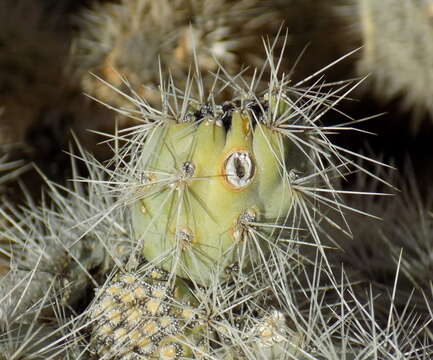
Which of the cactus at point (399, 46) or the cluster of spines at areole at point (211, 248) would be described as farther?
the cactus at point (399, 46)

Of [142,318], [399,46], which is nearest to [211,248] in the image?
[142,318]

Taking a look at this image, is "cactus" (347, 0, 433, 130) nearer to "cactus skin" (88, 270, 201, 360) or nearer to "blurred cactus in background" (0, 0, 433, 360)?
"blurred cactus in background" (0, 0, 433, 360)

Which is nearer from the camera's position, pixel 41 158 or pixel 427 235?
pixel 427 235

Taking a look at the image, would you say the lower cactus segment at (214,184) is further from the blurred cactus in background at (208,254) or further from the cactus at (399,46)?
the cactus at (399,46)

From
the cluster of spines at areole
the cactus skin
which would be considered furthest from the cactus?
the cactus skin

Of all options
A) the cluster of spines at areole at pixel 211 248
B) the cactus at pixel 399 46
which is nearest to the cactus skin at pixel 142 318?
the cluster of spines at areole at pixel 211 248

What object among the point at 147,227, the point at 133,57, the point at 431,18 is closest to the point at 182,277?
the point at 147,227

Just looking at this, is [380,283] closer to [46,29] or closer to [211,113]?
[211,113]

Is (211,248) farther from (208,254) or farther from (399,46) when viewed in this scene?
(399,46)
